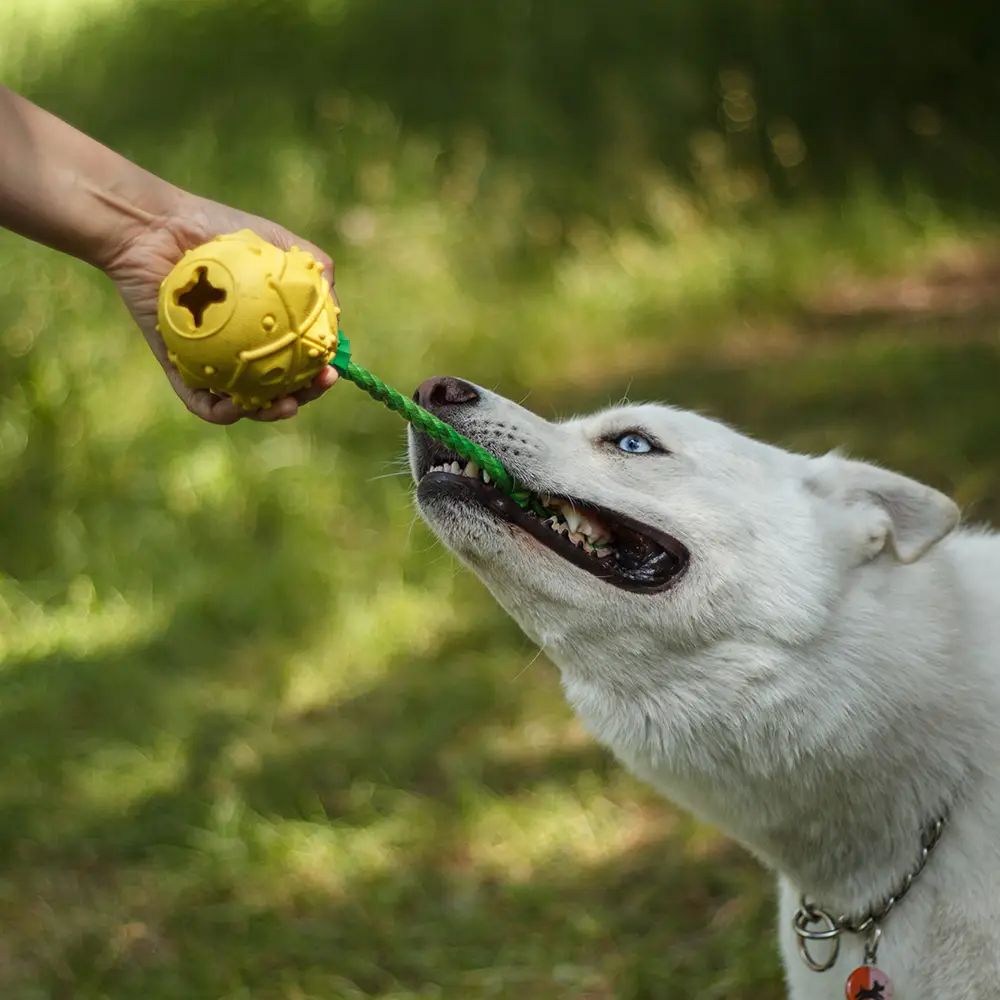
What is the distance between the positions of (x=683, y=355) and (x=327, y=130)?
8.90ft

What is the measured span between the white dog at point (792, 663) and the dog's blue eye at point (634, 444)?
0.08m

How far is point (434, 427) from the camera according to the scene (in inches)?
111

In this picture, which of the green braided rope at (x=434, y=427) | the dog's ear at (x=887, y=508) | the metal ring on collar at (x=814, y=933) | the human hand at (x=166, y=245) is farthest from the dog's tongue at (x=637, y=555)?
the metal ring on collar at (x=814, y=933)

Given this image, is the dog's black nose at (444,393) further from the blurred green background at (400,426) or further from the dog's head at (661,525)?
the blurred green background at (400,426)

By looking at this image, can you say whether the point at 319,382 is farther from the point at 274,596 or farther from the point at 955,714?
the point at 274,596

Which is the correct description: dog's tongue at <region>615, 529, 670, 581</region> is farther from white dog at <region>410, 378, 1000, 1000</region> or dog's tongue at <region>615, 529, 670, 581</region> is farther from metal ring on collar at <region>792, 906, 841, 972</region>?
metal ring on collar at <region>792, 906, 841, 972</region>

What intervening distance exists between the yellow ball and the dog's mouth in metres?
0.40

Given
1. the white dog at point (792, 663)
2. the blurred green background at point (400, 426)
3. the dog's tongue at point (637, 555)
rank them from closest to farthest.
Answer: the white dog at point (792, 663), the dog's tongue at point (637, 555), the blurred green background at point (400, 426)

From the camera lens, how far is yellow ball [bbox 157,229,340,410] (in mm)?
2531

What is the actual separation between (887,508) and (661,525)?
1.57 feet

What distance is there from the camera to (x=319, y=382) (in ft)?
9.11

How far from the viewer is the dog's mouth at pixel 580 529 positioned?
278cm

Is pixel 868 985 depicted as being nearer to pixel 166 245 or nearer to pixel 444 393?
pixel 444 393

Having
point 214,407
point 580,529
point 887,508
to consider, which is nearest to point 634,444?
point 580,529
